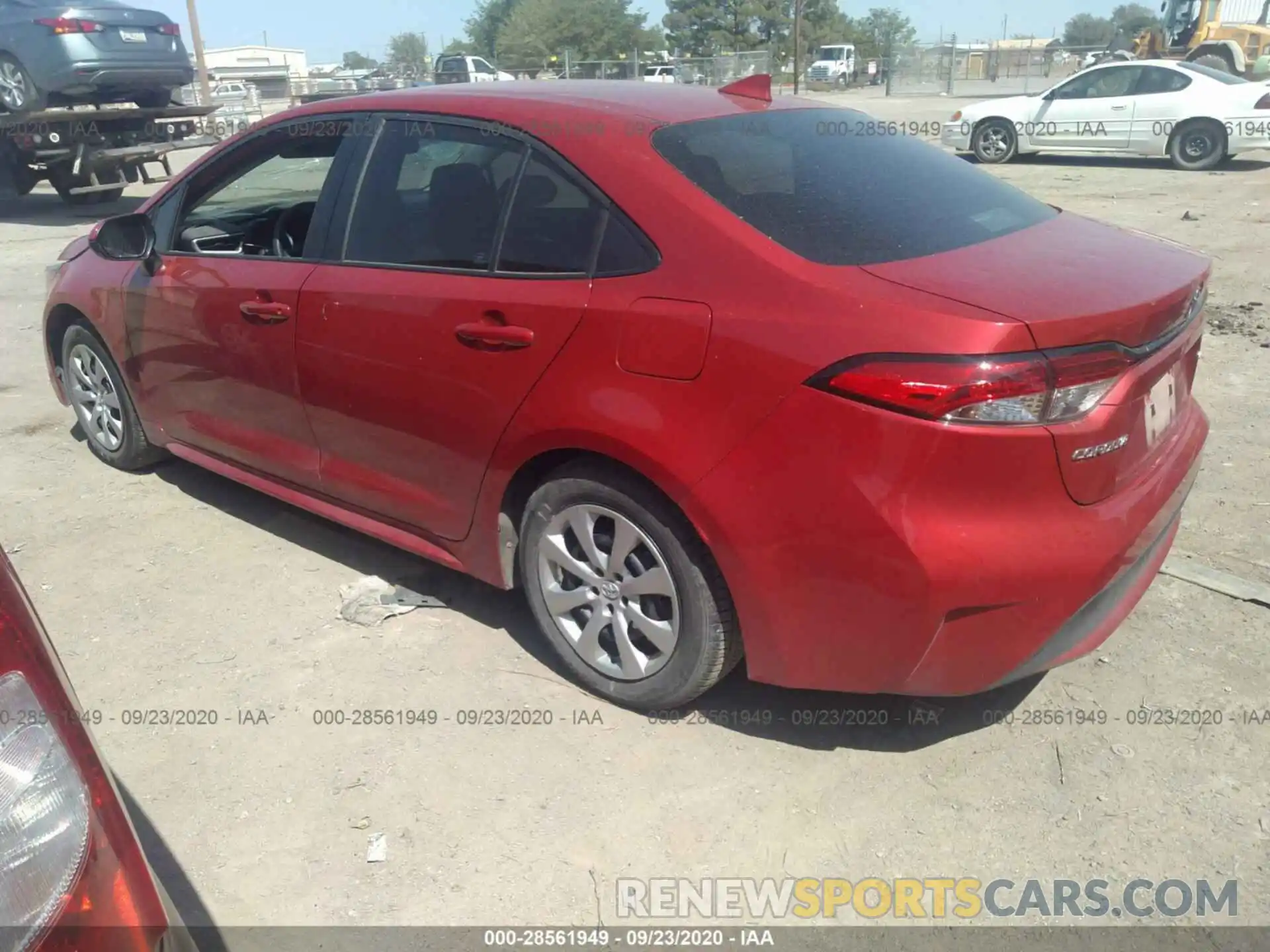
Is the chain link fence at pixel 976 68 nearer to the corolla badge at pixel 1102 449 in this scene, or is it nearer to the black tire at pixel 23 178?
the black tire at pixel 23 178

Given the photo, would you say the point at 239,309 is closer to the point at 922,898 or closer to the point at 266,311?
the point at 266,311

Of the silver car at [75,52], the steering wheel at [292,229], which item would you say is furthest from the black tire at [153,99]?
the steering wheel at [292,229]

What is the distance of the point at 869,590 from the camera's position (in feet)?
7.90

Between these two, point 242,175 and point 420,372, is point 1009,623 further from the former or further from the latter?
point 242,175

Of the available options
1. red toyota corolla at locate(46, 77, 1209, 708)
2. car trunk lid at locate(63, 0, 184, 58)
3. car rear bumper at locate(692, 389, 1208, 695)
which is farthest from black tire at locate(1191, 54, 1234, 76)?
car rear bumper at locate(692, 389, 1208, 695)

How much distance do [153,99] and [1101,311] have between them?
13.0 meters

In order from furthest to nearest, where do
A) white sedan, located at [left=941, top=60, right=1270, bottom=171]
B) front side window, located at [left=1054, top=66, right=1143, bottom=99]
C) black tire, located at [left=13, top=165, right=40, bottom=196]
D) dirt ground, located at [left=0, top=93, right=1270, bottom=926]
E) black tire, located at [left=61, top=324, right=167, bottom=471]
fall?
front side window, located at [left=1054, top=66, right=1143, bottom=99], white sedan, located at [left=941, top=60, right=1270, bottom=171], black tire, located at [left=13, top=165, right=40, bottom=196], black tire, located at [left=61, top=324, right=167, bottom=471], dirt ground, located at [left=0, top=93, right=1270, bottom=926]

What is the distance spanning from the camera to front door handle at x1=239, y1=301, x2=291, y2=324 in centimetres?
355

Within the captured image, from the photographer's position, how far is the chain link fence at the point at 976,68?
36719 millimetres

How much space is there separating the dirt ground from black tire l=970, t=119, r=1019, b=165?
43.0 ft

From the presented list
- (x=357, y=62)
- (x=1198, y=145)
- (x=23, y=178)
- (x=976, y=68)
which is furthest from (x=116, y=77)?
(x=357, y=62)

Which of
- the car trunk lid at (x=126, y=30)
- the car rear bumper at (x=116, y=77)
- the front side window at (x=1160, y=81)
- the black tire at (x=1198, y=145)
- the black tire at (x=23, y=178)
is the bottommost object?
the black tire at (x=1198, y=145)

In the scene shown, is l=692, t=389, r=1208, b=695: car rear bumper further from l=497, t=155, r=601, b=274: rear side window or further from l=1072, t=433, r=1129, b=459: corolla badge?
l=497, t=155, r=601, b=274: rear side window

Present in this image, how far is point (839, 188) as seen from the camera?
288cm
